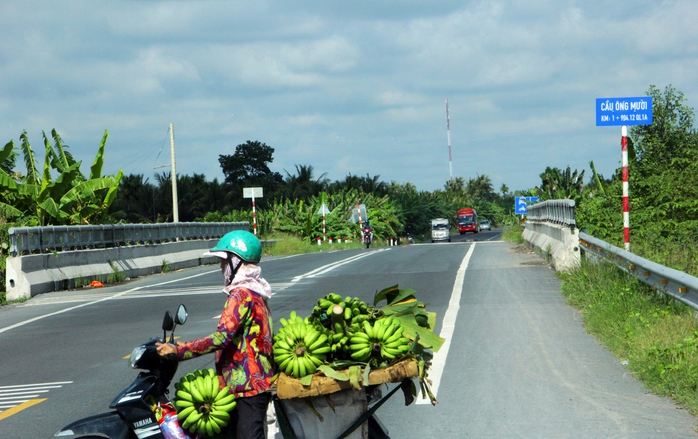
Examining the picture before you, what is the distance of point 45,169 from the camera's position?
89.4 feet

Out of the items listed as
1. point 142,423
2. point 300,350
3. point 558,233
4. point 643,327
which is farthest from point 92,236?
point 300,350

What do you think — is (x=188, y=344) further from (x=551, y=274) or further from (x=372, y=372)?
(x=551, y=274)

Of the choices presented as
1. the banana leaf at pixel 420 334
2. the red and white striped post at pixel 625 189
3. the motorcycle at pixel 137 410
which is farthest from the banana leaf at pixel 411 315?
the red and white striped post at pixel 625 189

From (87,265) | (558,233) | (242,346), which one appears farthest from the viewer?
(87,265)

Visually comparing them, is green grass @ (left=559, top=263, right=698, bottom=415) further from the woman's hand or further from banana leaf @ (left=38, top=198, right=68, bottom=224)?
banana leaf @ (left=38, top=198, right=68, bottom=224)

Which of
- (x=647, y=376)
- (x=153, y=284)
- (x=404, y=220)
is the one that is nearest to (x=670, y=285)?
(x=647, y=376)

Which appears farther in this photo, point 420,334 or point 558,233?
point 558,233

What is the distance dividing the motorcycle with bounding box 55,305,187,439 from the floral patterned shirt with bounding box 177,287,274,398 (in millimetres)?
159

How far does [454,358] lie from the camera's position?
30.0ft

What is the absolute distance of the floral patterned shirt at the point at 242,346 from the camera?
14.8 feet

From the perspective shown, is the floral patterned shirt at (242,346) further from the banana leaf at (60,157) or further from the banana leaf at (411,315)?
the banana leaf at (60,157)

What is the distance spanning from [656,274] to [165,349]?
6761mm

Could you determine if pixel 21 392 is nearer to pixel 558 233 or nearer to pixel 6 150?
pixel 558 233

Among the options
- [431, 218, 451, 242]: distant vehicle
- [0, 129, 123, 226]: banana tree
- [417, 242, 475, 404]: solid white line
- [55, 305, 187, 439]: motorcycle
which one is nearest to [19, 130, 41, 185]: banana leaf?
[0, 129, 123, 226]: banana tree
